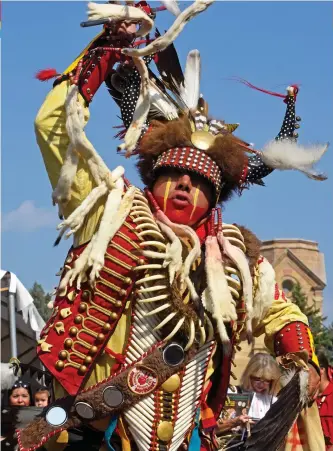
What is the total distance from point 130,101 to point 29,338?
5738mm

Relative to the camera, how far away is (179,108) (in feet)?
16.8

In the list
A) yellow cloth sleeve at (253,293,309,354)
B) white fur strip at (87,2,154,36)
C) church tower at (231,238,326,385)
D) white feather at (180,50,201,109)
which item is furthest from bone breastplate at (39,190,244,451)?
church tower at (231,238,326,385)

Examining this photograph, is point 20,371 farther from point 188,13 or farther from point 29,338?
point 188,13

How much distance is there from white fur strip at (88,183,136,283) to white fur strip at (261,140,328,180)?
0.76 metres

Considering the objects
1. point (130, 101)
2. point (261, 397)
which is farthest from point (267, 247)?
point (130, 101)

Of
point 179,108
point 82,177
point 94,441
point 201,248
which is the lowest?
point 94,441

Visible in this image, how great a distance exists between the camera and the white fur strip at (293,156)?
503 cm

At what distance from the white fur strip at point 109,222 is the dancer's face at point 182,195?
20 cm

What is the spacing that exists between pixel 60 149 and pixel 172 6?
2.75 feet

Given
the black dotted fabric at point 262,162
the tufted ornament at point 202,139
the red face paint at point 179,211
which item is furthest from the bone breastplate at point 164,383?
the black dotted fabric at point 262,162

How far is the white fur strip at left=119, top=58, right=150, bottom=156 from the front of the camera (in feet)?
15.4

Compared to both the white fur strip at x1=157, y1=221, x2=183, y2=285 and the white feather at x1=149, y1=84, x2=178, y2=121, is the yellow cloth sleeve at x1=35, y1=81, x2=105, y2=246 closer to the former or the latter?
the white fur strip at x1=157, y1=221, x2=183, y2=285

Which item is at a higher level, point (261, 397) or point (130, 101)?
point (130, 101)

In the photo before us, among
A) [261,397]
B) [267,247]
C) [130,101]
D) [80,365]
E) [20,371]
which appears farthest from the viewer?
[267,247]
